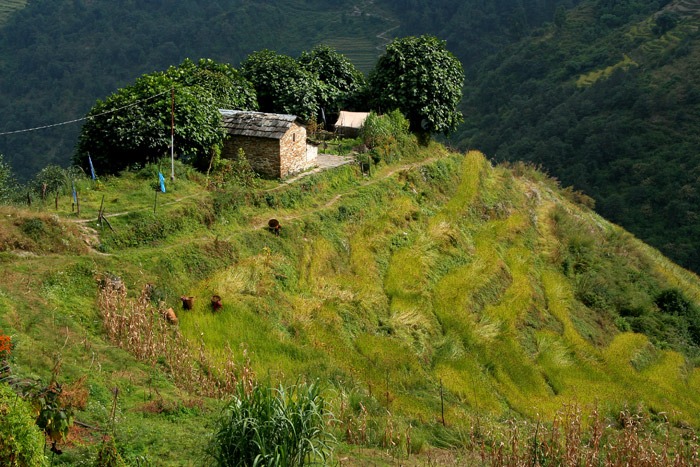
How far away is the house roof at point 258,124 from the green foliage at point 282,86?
5085 mm

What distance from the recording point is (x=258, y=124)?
1950cm

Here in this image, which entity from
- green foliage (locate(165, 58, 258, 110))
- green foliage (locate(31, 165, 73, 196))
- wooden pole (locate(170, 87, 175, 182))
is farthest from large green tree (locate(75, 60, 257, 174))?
green foliage (locate(165, 58, 258, 110))

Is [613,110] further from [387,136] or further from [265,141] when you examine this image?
[265,141]

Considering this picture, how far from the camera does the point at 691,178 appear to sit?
1682 inches

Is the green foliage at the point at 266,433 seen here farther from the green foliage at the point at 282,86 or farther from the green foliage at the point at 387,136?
the green foliage at the point at 282,86

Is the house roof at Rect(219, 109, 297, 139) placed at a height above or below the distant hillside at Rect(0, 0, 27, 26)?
above

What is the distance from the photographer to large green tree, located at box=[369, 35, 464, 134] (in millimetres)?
26344

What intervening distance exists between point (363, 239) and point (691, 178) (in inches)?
1315

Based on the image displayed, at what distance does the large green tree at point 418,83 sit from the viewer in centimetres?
2634

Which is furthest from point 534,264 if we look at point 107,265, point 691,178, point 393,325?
point 691,178

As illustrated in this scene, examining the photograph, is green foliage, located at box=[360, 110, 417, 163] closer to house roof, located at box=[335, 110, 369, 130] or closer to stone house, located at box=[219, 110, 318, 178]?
house roof, located at box=[335, 110, 369, 130]

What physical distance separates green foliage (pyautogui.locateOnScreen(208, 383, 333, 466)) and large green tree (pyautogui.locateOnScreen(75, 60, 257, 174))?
1227 centimetres

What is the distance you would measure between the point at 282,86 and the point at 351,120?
3.29 meters

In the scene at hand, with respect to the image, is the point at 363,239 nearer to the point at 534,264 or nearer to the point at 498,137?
the point at 534,264
